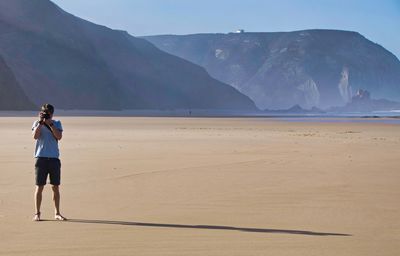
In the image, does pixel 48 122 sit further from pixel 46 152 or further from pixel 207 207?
pixel 207 207

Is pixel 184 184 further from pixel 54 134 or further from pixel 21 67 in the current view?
pixel 21 67

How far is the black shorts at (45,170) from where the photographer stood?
909cm

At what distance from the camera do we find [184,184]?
12.4m

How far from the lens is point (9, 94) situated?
106m

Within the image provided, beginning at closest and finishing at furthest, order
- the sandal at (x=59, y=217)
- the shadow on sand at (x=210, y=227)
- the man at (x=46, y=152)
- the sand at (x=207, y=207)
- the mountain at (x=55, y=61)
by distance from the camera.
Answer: the sand at (x=207, y=207) < the shadow on sand at (x=210, y=227) < the sandal at (x=59, y=217) < the man at (x=46, y=152) < the mountain at (x=55, y=61)

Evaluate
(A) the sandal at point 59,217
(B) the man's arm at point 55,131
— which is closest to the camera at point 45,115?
(B) the man's arm at point 55,131

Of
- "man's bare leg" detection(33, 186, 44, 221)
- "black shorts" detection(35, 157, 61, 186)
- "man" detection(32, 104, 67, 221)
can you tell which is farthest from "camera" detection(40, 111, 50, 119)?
"man's bare leg" detection(33, 186, 44, 221)

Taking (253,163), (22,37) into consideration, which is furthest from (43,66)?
(253,163)

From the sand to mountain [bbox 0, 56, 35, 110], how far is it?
3577 inches

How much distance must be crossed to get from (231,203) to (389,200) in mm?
2504

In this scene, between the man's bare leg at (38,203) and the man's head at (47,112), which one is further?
the man's head at (47,112)

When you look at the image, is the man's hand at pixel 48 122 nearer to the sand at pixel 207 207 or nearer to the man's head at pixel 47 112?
the man's head at pixel 47 112

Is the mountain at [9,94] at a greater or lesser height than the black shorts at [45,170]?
greater

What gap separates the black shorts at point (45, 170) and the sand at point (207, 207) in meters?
0.50
